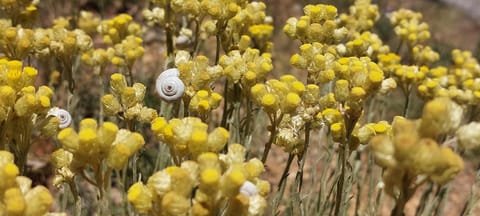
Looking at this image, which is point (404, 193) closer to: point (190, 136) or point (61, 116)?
point (190, 136)

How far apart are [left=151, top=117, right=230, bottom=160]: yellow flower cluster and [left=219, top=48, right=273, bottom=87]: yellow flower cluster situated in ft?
1.41

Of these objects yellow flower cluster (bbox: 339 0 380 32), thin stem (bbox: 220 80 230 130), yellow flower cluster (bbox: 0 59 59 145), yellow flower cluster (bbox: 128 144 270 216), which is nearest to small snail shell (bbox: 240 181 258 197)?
yellow flower cluster (bbox: 128 144 270 216)

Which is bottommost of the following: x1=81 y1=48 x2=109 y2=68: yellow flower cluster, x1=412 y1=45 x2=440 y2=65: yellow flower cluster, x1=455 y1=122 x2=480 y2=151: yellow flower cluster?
x1=455 y1=122 x2=480 y2=151: yellow flower cluster

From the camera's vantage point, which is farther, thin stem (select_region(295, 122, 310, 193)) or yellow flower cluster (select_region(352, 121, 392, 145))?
thin stem (select_region(295, 122, 310, 193))

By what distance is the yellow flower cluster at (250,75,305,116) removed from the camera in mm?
1693

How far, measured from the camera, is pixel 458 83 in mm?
2953

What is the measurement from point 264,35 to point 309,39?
17.4 inches

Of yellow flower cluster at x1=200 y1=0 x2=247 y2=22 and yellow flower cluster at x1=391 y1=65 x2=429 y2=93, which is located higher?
yellow flower cluster at x1=200 y1=0 x2=247 y2=22

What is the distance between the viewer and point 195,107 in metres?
1.81

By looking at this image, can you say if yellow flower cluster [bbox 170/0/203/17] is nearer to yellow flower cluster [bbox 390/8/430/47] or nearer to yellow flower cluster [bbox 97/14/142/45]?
yellow flower cluster [bbox 97/14/142/45]

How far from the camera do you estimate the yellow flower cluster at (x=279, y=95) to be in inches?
66.7

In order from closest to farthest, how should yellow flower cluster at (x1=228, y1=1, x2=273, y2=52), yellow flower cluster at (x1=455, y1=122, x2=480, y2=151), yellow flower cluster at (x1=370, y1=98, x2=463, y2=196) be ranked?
1. yellow flower cluster at (x1=370, y1=98, x2=463, y2=196)
2. yellow flower cluster at (x1=455, y1=122, x2=480, y2=151)
3. yellow flower cluster at (x1=228, y1=1, x2=273, y2=52)

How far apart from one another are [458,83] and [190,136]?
1.96 meters

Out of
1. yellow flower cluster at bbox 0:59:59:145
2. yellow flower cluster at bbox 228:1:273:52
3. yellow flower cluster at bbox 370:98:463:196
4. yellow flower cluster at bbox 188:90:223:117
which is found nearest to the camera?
yellow flower cluster at bbox 370:98:463:196
